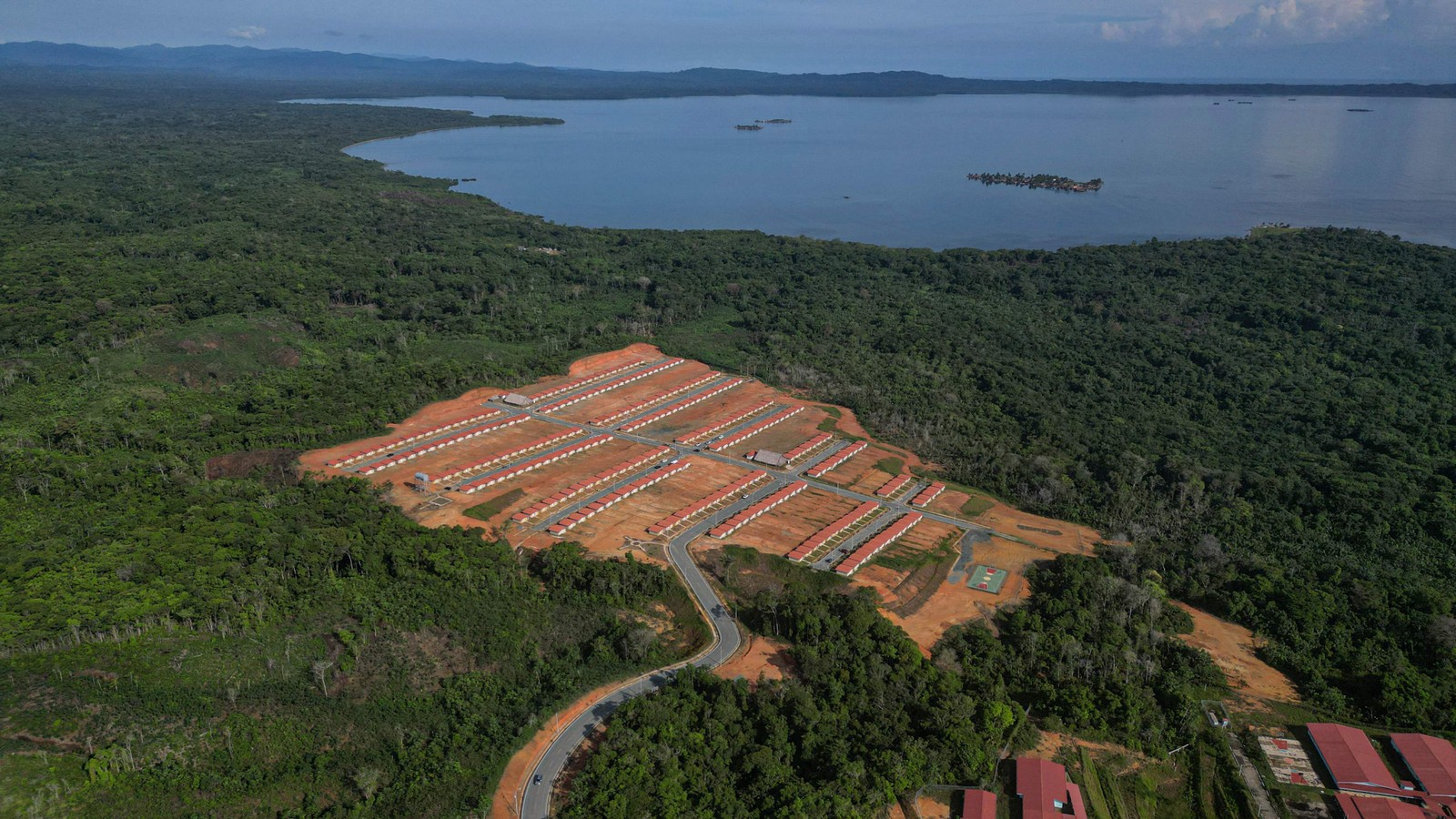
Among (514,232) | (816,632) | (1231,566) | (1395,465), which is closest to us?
(816,632)

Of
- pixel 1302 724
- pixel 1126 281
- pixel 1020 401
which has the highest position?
pixel 1126 281

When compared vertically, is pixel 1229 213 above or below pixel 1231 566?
above

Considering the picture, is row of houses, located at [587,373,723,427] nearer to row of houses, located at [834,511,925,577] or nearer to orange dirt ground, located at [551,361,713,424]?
orange dirt ground, located at [551,361,713,424]

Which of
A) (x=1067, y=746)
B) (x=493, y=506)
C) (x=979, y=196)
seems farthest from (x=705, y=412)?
(x=979, y=196)

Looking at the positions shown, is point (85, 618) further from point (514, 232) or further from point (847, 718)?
point (514, 232)

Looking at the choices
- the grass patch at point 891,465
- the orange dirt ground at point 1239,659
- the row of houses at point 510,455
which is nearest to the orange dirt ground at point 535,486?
the row of houses at point 510,455

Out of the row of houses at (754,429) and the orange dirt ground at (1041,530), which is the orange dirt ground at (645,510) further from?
the orange dirt ground at (1041,530)

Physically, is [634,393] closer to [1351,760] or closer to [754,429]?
[754,429]

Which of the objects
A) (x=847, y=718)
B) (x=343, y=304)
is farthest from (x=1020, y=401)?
(x=343, y=304)
